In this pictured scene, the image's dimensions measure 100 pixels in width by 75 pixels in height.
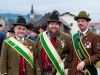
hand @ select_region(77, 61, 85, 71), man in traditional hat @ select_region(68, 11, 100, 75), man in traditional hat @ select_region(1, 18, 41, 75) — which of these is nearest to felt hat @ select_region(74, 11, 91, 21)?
man in traditional hat @ select_region(68, 11, 100, 75)

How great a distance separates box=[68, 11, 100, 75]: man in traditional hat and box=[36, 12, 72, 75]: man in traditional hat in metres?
0.38

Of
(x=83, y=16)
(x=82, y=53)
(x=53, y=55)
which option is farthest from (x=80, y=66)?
(x=83, y=16)

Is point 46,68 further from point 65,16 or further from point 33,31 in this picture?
point 65,16

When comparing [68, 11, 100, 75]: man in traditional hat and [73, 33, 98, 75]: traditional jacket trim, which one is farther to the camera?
[73, 33, 98, 75]: traditional jacket trim

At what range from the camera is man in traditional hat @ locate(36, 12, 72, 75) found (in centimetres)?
679

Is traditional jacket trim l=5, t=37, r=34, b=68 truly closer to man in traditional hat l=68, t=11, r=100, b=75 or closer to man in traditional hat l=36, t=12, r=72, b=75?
man in traditional hat l=36, t=12, r=72, b=75

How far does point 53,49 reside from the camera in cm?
685

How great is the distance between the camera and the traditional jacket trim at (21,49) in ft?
21.3

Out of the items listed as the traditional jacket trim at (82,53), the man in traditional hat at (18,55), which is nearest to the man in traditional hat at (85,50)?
the traditional jacket trim at (82,53)

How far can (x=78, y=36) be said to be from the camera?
6582 mm

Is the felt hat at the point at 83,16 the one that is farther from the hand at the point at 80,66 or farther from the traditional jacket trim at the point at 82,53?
the hand at the point at 80,66

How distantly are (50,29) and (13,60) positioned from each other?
109 cm

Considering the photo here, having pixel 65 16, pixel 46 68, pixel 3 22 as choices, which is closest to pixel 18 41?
pixel 46 68

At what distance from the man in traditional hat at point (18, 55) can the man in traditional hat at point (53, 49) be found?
243 millimetres
